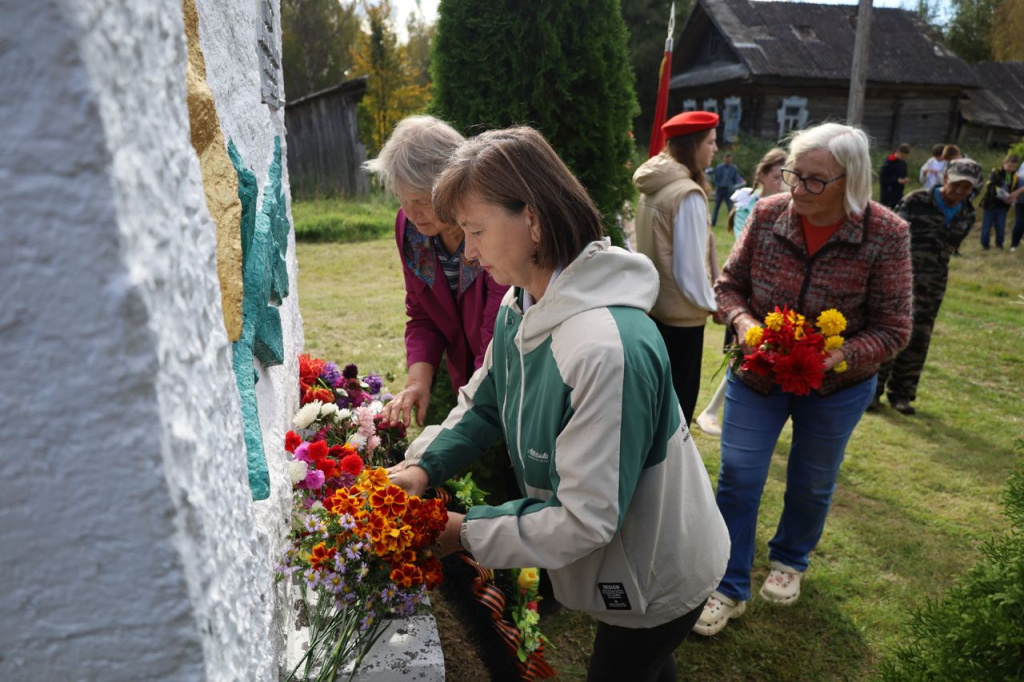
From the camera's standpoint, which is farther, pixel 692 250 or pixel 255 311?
pixel 692 250

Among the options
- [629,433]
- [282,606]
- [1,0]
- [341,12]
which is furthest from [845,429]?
[341,12]

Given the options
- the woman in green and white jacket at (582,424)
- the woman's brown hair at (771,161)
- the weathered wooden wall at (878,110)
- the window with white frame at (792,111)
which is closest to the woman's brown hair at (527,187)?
the woman in green and white jacket at (582,424)

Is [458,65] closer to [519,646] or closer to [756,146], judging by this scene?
[519,646]

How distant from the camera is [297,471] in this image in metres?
1.92

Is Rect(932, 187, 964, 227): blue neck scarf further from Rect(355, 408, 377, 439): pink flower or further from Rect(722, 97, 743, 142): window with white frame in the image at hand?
Rect(722, 97, 743, 142): window with white frame

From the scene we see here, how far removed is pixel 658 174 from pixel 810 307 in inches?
48.8

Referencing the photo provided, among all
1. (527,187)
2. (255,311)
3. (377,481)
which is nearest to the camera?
(255,311)

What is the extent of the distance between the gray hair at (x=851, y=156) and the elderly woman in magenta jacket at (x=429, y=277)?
1300 mm

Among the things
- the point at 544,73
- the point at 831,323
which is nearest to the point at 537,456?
the point at 831,323

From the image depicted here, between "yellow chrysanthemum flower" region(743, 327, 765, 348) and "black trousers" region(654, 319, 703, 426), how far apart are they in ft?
3.51

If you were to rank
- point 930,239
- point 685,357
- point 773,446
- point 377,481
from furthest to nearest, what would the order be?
point 930,239 → point 685,357 → point 773,446 → point 377,481

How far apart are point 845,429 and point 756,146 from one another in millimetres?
19942

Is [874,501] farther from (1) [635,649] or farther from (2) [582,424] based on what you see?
(2) [582,424]

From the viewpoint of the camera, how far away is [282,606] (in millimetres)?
1688
